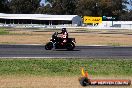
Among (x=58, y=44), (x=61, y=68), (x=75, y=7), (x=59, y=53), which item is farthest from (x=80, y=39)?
(x=75, y=7)

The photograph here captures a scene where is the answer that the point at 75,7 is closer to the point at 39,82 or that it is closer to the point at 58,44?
the point at 58,44

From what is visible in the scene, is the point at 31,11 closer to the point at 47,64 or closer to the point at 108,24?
the point at 108,24

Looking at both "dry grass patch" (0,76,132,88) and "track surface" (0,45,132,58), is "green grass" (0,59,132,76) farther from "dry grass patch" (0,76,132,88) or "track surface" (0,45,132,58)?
"track surface" (0,45,132,58)

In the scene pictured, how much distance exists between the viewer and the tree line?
488 feet

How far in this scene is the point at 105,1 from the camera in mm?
149000

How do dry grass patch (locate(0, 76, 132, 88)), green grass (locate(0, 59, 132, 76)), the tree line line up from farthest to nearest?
the tree line < green grass (locate(0, 59, 132, 76)) < dry grass patch (locate(0, 76, 132, 88))

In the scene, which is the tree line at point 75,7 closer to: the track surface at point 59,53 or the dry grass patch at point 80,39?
the dry grass patch at point 80,39

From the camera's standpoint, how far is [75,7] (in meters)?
159

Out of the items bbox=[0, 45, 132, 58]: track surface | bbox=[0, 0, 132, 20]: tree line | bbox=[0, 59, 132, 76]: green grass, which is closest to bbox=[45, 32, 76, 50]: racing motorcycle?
bbox=[0, 45, 132, 58]: track surface

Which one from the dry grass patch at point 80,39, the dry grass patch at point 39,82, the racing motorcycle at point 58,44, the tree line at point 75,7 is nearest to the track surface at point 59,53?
the racing motorcycle at point 58,44

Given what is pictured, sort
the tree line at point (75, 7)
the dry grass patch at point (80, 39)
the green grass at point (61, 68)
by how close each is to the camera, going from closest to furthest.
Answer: the green grass at point (61, 68), the dry grass patch at point (80, 39), the tree line at point (75, 7)

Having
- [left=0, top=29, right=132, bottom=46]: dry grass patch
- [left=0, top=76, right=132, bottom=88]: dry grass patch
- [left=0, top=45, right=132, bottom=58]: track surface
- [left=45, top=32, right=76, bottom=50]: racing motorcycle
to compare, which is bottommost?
[left=0, top=29, right=132, bottom=46]: dry grass patch

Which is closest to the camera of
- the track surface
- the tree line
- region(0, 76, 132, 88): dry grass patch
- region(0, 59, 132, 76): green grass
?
region(0, 76, 132, 88): dry grass patch

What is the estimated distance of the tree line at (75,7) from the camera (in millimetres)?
148875
